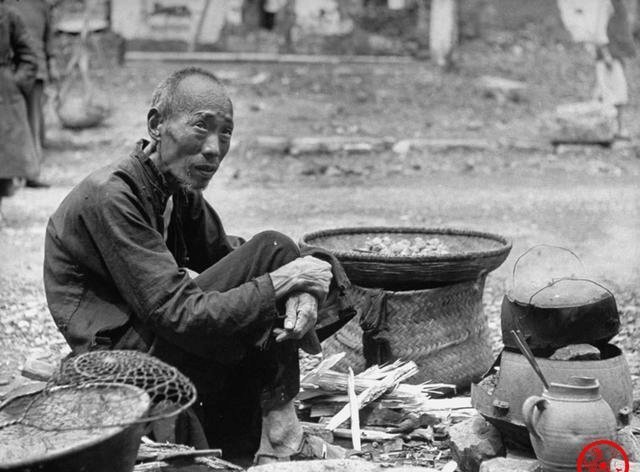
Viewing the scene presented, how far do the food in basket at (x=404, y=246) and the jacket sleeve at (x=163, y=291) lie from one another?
1.38m

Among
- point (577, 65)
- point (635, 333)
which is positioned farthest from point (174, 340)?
point (577, 65)

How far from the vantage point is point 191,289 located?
3.28 m

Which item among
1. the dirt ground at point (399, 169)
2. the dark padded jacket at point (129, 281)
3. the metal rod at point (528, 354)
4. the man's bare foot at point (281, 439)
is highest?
the dark padded jacket at point (129, 281)

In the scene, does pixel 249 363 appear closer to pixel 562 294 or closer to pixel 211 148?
pixel 211 148

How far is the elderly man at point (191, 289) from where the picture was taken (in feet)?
10.7

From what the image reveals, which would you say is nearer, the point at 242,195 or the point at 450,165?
the point at 242,195

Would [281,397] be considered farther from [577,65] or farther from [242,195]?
[577,65]

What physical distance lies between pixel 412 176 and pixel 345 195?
4.32 ft

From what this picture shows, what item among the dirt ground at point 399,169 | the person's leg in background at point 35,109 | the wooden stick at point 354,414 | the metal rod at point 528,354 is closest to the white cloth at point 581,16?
the dirt ground at point 399,169

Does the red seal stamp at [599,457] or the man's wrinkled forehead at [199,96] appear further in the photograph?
the man's wrinkled forehead at [199,96]

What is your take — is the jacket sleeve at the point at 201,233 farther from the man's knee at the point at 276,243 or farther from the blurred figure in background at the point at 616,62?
the blurred figure in background at the point at 616,62

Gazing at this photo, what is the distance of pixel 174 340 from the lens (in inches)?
129

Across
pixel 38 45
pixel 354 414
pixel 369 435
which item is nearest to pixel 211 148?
pixel 354 414

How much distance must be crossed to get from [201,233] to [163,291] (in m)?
0.78
